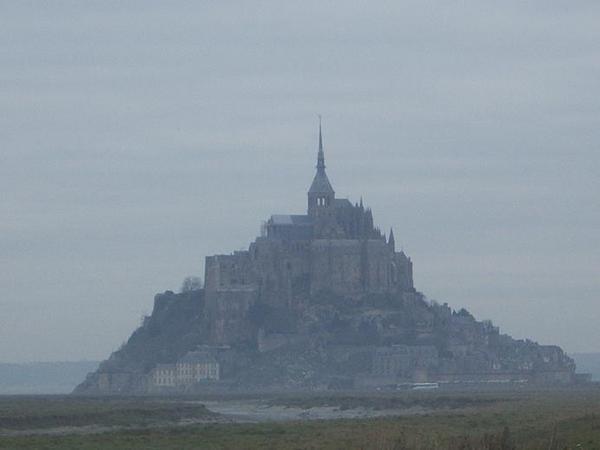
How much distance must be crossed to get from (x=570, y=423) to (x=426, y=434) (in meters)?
5.12

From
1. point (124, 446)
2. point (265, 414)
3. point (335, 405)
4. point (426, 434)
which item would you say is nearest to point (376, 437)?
point (426, 434)

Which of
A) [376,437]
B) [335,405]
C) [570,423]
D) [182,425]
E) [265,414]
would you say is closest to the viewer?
[376,437]

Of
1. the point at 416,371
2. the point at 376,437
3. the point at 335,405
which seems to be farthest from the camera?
the point at 416,371

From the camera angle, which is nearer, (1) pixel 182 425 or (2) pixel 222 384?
(1) pixel 182 425

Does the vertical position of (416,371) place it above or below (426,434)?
above

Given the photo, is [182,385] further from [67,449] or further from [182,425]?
[67,449]

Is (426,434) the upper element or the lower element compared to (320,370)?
lower

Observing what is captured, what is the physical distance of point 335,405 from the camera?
426 feet

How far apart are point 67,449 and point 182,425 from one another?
23.8 meters

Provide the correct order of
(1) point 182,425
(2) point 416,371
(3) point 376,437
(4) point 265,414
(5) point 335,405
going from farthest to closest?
(2) point 416,371 < (5) point 335,405 < (4) point 265,414 < (1) point 182,425 < (3) point 376,437

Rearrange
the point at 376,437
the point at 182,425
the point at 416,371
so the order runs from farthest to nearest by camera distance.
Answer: the point at 416,371
the point at 182,425
the point at 376,437

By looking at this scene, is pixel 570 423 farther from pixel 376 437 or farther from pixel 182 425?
pixel 182 425

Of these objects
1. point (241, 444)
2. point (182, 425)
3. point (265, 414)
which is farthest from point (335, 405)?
point (241, 444)

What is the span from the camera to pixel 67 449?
222ft
